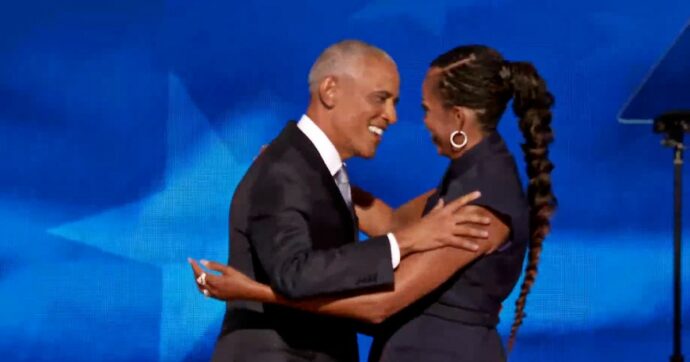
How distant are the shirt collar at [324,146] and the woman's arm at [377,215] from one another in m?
0.48

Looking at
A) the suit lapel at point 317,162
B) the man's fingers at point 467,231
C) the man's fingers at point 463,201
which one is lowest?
the man's fingers at point 467,231

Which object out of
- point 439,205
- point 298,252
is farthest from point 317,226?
point 439,205

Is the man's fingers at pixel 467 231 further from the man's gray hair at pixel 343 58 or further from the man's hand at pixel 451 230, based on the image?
the man's gray hair at pixel 343 58

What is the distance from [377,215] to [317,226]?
25.1 inches

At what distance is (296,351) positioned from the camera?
1947 millimetres

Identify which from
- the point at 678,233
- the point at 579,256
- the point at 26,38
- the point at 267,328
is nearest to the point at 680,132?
the point at 678,233

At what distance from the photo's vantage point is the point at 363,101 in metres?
2.06

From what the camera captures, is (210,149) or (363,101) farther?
(210,149)

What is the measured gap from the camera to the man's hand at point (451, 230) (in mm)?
1844

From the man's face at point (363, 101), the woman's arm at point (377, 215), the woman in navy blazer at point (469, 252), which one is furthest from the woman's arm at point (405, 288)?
the woman's arm at point (377, 215)

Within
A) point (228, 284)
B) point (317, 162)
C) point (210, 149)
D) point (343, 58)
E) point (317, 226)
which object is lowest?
point (228, 284)

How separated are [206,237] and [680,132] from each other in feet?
4.92

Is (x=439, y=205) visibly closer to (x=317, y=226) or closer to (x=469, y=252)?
(x=469, y=252)

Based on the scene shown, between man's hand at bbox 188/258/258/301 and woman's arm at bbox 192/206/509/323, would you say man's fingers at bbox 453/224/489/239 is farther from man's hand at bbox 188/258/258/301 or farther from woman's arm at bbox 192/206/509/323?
man's hand at bbox 188/258/258/301
